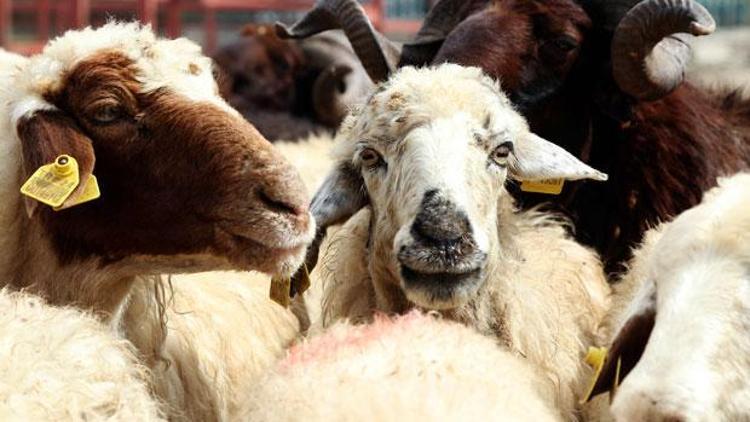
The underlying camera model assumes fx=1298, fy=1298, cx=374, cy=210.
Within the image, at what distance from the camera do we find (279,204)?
12.2 ft

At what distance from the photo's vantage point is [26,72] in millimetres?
3971

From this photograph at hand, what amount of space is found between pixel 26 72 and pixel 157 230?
67 cm

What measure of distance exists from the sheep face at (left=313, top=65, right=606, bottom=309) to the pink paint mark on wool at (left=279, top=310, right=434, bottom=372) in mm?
224

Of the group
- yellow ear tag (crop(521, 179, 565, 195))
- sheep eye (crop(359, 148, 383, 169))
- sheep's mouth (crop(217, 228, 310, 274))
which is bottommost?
yellow ear tag (crop(521, 179, 565, 195))

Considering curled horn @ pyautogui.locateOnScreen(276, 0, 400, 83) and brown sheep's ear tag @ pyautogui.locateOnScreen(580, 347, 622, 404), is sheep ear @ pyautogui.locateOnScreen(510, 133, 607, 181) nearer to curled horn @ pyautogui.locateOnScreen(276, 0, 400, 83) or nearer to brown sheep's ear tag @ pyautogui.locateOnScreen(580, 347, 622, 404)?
brown sheep's ear tag @ pyautogui.locateOnScreen(580, 347, 622, 404)

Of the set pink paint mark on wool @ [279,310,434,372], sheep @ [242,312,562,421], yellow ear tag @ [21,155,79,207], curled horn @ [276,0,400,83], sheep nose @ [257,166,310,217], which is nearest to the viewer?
sheep @ [242,312,562,421]

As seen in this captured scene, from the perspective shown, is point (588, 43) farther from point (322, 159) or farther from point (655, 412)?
point (655, 412)

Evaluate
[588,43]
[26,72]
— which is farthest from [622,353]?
[588,43]

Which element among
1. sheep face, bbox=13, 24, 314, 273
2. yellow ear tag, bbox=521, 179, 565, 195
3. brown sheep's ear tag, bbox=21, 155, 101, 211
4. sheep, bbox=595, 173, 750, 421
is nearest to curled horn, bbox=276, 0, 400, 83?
yellow ear tag, bbox=521, 179, 565, 195

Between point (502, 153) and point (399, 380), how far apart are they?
4.33 feet

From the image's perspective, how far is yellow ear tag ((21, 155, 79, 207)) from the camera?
11.8 ft

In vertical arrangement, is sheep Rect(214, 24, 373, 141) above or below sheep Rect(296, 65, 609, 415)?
below

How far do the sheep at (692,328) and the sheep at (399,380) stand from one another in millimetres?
267

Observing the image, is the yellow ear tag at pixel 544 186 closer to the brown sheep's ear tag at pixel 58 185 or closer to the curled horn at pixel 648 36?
the curled horn at pixel 648 36
